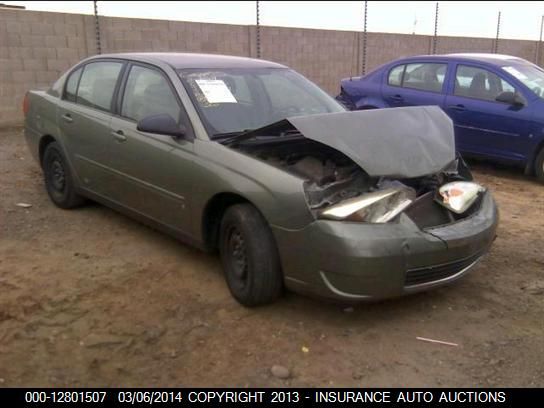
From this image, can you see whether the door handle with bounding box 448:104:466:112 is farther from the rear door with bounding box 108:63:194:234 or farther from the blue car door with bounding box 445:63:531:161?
the rear door with bounding box 108:63:194:234

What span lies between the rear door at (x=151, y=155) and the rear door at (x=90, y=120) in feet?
0.51

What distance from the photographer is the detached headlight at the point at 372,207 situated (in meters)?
3.13

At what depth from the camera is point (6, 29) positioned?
8898 mm

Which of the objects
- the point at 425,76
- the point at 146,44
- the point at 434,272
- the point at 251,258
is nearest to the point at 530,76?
the point at 425,76

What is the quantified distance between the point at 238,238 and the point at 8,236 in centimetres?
237

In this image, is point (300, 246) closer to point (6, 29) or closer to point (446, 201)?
point (446, 201)

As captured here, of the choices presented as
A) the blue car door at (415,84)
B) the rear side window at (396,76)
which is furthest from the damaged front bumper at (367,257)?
the rear side window at (396,76)

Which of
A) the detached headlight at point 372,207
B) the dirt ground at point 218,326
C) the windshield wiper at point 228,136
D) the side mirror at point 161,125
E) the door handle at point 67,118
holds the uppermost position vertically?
the side mirror at point 161,125

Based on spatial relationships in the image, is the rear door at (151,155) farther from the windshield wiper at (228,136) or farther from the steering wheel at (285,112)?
the steering wheel at (285,112)

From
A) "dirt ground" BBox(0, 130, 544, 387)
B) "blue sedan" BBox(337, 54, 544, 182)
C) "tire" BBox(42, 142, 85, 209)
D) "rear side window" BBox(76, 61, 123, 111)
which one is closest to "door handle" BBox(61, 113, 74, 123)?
"rear side window" BBox(76, 61, 123, 111)

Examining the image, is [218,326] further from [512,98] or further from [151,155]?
[512,98]

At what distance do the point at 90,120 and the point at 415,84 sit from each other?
4.84 m

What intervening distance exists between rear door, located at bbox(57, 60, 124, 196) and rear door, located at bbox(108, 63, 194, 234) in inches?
6.1

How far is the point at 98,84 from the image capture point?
16.5ft
